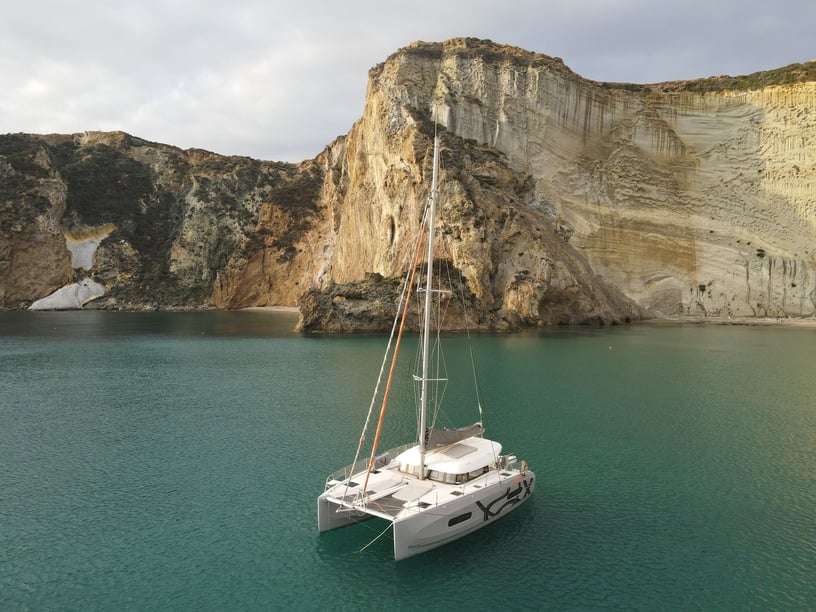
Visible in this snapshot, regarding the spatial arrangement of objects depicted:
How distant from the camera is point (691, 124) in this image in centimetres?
8731

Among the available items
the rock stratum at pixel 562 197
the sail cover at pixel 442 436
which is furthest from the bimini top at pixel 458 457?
the rock stratum at pixel 562 197

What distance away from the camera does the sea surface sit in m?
Answer: 12.6

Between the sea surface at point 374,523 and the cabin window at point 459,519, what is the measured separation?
63 centimetres

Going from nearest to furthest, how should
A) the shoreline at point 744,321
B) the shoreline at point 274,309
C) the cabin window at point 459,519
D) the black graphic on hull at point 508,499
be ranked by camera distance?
1. the cabin window at point 459,519
2. the black graphic on hull at point 508,499
3. the shoreline at point 744,321
4. the shoreline at point 274,309

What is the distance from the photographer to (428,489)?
15.1m

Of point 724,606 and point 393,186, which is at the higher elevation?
point 393,186

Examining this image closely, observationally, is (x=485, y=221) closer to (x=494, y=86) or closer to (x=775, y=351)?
(x=494, y=86)

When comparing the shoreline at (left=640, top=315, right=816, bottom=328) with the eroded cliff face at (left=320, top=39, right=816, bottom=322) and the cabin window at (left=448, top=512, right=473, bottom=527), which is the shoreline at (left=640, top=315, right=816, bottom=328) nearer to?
the eroded cliff face at (left=320, top=39, right=816, bottom=322)

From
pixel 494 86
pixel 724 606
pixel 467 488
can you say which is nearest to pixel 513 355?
pixel 467 488

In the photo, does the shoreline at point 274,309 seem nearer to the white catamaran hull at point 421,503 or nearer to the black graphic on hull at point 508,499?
the white catamaran hull at point 421,503

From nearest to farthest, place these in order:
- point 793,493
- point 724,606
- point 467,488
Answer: point 724,606 < point 467,488 < point 793,493

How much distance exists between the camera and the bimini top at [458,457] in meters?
15.7

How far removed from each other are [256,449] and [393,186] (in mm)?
57872

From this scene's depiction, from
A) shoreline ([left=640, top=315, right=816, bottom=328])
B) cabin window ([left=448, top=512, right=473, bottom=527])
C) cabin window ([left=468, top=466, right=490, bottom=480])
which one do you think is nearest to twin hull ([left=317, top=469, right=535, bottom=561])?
cabin window ([left=448, top=512, right=473, bottom=527])
